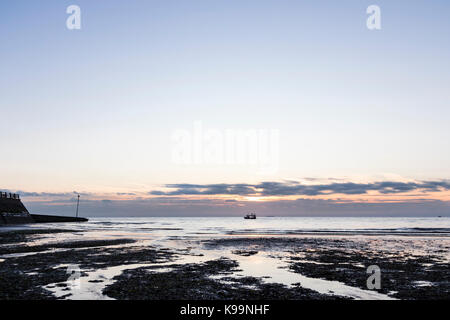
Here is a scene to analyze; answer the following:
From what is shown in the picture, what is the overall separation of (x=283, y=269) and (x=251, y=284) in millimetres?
5480

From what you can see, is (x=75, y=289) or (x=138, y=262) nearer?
(x=75, y=289)

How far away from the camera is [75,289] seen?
50.1 feet

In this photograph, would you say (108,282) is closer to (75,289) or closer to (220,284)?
(75,289)
